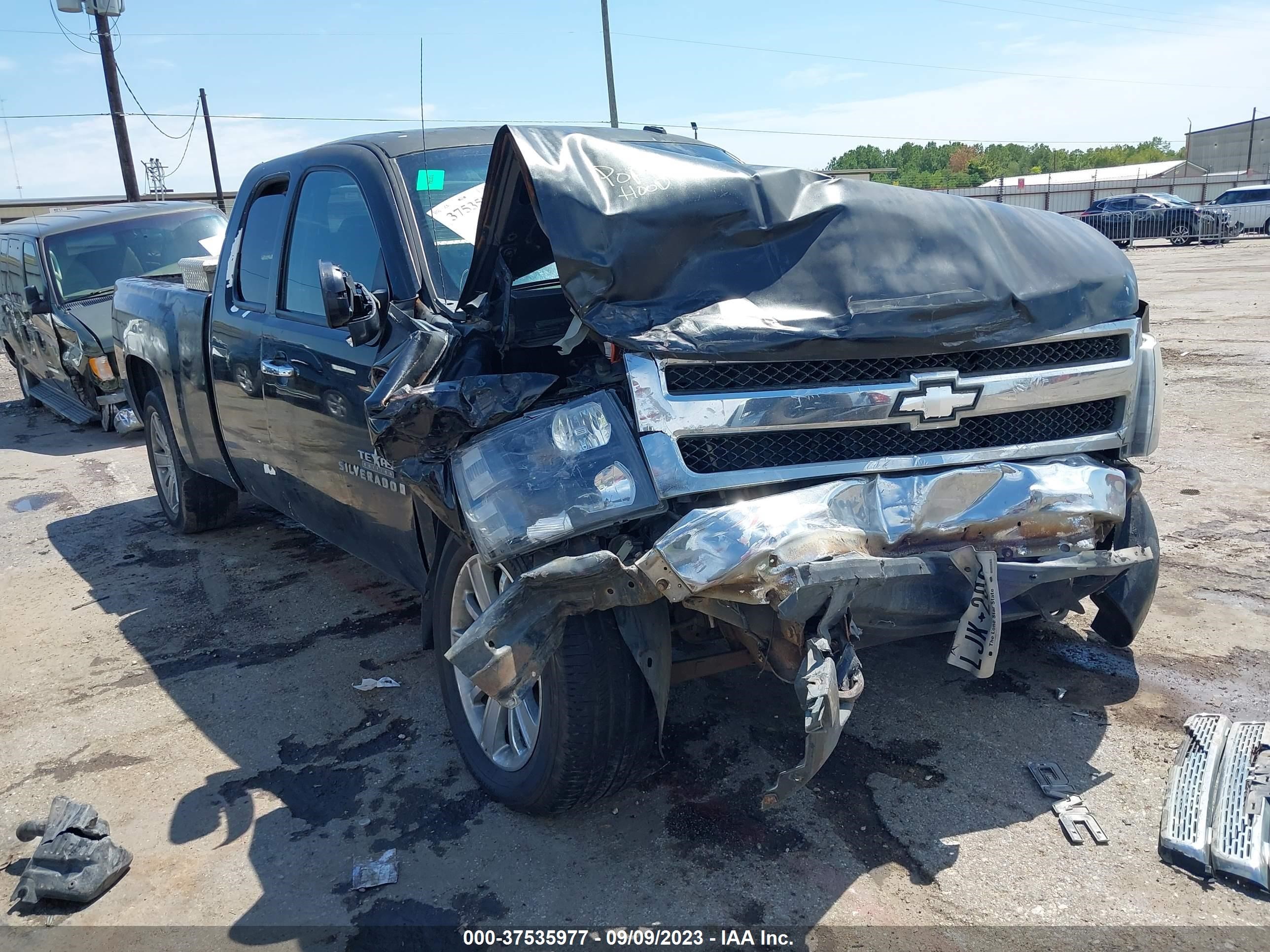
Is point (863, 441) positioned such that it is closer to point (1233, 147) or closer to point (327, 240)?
point (327, 240)

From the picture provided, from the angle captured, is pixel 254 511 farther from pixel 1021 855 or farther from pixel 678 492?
pixel 1021 855

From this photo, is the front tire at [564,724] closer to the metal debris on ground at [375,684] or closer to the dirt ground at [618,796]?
the dirt ground at [618,796]

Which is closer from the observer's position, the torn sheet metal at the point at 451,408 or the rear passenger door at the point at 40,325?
the torn sheet metal at the point at 451,408

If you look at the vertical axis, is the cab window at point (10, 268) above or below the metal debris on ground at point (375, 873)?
above

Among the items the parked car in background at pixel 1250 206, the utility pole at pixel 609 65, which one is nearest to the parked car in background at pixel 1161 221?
the parked car in background at pixel 1250 206

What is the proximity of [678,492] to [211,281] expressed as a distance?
3860 mm

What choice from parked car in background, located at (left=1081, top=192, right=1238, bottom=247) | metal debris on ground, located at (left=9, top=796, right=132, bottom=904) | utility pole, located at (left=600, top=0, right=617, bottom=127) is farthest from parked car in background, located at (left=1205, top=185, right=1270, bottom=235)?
metal debris on ground, located at (left=9, top=796, right=132, bottom=904)

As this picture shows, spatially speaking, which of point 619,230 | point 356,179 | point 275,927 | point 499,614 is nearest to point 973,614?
point 499,614

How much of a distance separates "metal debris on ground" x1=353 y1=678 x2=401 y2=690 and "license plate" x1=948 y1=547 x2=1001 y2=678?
7.76 feet

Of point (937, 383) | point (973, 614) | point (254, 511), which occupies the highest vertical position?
point (937, 383)

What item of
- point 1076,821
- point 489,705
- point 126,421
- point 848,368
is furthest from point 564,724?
point 126,421

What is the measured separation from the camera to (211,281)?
17.9 feet

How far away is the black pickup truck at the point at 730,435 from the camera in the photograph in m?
2.62

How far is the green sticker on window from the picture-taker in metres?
3.84
